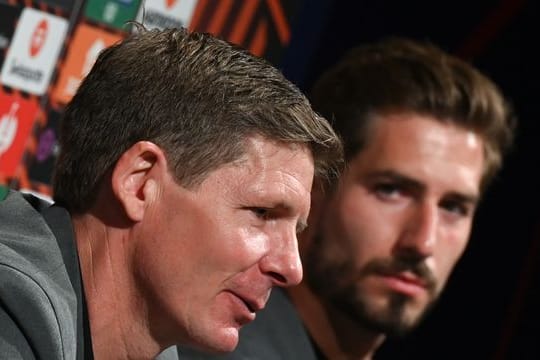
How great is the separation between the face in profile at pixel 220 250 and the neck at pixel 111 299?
0.02 m

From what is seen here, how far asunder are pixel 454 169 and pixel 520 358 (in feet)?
2.26

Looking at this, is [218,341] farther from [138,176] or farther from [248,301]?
[138,176]

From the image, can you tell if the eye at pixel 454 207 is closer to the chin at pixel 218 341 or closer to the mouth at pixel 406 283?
A: the mouth at pixel 406 283

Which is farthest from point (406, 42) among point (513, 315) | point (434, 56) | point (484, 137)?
point (513, 315)

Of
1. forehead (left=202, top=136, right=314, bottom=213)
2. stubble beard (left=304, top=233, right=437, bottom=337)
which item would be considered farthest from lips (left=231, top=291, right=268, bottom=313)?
stubble beard (left=304, top=233, right=437, bottom=337)

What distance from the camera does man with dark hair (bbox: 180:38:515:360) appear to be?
211cm

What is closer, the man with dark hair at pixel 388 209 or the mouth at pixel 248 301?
the mouth at pixel 248 301

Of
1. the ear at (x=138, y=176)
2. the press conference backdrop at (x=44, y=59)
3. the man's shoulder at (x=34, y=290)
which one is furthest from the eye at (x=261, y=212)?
the press conference backdrop at (x=44, y=59)

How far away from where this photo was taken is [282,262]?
1436 millimetres

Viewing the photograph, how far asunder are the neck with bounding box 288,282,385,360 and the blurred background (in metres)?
0.42

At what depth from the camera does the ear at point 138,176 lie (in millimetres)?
1409

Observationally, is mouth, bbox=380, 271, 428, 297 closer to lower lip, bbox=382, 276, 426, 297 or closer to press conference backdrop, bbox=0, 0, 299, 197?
lower lip, bbox=382, 276, 426, 297

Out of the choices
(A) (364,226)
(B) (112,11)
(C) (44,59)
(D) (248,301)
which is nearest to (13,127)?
(C) (44,59)

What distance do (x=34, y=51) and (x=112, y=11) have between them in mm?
152
